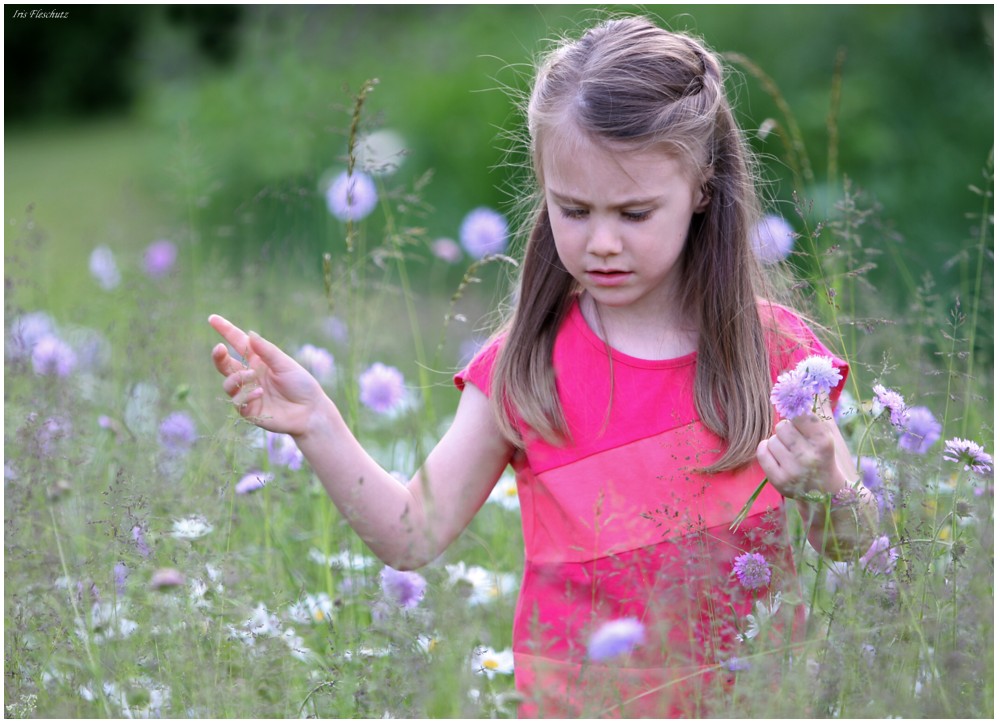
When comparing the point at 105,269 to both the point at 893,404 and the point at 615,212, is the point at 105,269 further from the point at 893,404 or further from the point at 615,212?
the point at 893,404

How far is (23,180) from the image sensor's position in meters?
9.72

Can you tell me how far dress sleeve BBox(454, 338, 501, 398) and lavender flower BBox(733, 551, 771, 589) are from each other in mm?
535

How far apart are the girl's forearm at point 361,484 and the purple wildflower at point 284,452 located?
1.26 feet

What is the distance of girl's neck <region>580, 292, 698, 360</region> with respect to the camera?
5.98ft

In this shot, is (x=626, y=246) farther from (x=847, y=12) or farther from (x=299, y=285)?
(x=847, y=12)

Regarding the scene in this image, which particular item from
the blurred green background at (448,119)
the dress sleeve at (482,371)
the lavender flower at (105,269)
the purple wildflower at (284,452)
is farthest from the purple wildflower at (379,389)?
the lavender flower at (105,269)

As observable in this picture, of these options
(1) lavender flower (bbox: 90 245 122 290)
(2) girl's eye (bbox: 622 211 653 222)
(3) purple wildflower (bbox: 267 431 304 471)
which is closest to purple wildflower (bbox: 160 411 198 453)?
(3) purple wildflower (bbox: 267 431 304 471)

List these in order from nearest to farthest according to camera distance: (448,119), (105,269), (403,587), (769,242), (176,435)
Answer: (403,587) → (769,242) → (176,435) → (105,269) → (448,119)

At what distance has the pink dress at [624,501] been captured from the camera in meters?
1.61

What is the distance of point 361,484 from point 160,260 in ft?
6.38

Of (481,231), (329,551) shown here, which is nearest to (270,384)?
(329,551)

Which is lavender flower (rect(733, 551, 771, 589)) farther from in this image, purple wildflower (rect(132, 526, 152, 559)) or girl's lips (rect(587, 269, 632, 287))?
purple wildflower (rect(132, 526, 152, 559))

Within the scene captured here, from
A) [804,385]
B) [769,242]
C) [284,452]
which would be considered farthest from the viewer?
[284,452]

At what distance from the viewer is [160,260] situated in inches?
131
